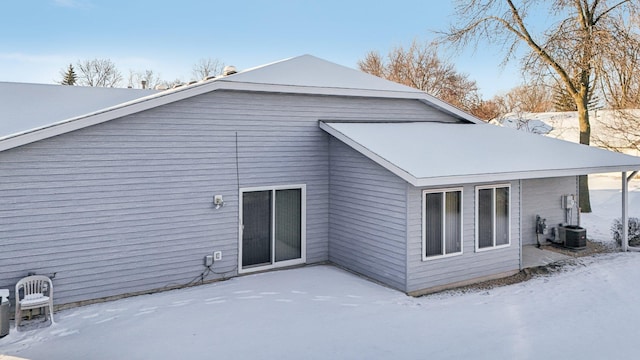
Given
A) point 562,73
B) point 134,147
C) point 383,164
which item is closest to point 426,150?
point 383,164

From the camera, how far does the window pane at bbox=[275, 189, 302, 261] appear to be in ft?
30.2

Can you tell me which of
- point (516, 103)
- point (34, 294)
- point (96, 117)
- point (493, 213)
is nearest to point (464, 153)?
point (493, 213)

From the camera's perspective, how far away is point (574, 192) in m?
12.1

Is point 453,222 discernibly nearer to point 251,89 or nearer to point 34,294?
point 251,89

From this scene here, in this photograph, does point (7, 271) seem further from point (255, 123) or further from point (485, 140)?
point (485, 140)

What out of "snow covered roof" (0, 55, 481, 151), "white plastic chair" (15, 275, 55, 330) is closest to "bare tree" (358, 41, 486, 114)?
"snow covered roof" (0, 55, 481, 151)

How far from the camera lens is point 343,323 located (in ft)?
21.2

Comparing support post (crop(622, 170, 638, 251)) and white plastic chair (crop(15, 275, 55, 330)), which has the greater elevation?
support post (crop(622, 170, 638, 251))

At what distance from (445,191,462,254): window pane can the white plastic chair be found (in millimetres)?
6308

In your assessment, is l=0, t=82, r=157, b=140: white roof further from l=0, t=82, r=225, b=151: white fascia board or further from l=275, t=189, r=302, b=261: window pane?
l=275, t=189, r=302, b=261: window pane

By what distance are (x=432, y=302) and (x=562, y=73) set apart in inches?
485

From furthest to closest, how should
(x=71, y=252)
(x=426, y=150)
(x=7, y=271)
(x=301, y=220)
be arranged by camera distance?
(x=301, y=220) < (x=426, y=150) < (x=71, y=252) < (x=7, y=271)

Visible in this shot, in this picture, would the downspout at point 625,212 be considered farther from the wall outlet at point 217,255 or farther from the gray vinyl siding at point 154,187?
the wall outlet at point 217,255

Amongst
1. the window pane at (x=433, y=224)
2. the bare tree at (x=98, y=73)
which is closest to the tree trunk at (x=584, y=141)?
the window pane at (x=433, y=224)
